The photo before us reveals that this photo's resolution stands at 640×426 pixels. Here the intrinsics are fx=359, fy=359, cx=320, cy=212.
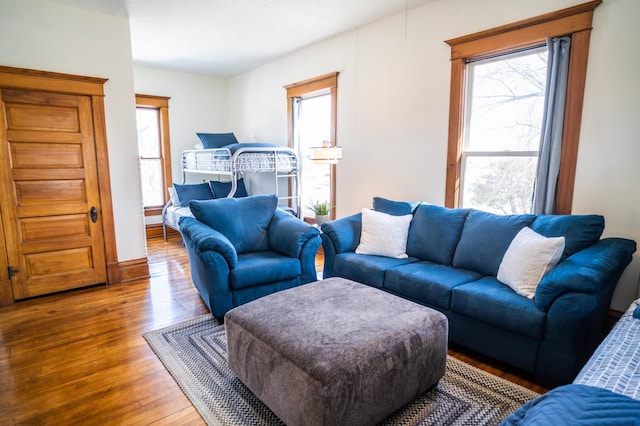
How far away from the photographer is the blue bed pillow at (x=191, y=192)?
5.55 metres

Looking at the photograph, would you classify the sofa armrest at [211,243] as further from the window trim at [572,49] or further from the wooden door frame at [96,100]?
the window trim at [572,49]

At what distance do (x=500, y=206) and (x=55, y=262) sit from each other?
14.0 ft

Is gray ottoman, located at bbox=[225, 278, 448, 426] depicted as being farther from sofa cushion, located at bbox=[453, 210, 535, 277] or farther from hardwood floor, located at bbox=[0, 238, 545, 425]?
sofa cushion, located at bbox=[453, 210, 535, 277]

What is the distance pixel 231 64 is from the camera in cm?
564

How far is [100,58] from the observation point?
3551 mm

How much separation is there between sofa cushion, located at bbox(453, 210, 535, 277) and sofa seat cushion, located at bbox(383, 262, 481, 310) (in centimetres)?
9

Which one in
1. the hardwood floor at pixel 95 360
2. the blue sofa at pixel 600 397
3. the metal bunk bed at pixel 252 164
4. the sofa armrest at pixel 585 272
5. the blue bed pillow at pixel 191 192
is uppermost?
the metal bunk bed at pixel 252 164

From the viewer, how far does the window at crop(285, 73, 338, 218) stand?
468 centimetres

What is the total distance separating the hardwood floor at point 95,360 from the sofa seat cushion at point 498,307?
1.11ft

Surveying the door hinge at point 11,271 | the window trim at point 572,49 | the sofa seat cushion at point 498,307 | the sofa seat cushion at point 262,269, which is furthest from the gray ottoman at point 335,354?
the door hinge at point 11,271

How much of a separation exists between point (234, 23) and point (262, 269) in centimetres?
275

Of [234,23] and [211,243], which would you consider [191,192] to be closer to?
[234,23]

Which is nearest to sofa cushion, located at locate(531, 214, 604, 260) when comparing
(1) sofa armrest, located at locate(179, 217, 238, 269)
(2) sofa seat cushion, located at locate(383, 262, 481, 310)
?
(2) sofa seat cushion, located at locate(383, 262, 481, 310)

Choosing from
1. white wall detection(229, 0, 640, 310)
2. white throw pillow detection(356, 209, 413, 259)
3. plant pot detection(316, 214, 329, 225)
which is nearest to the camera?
white wall detection(229, 0, 640, 310)
